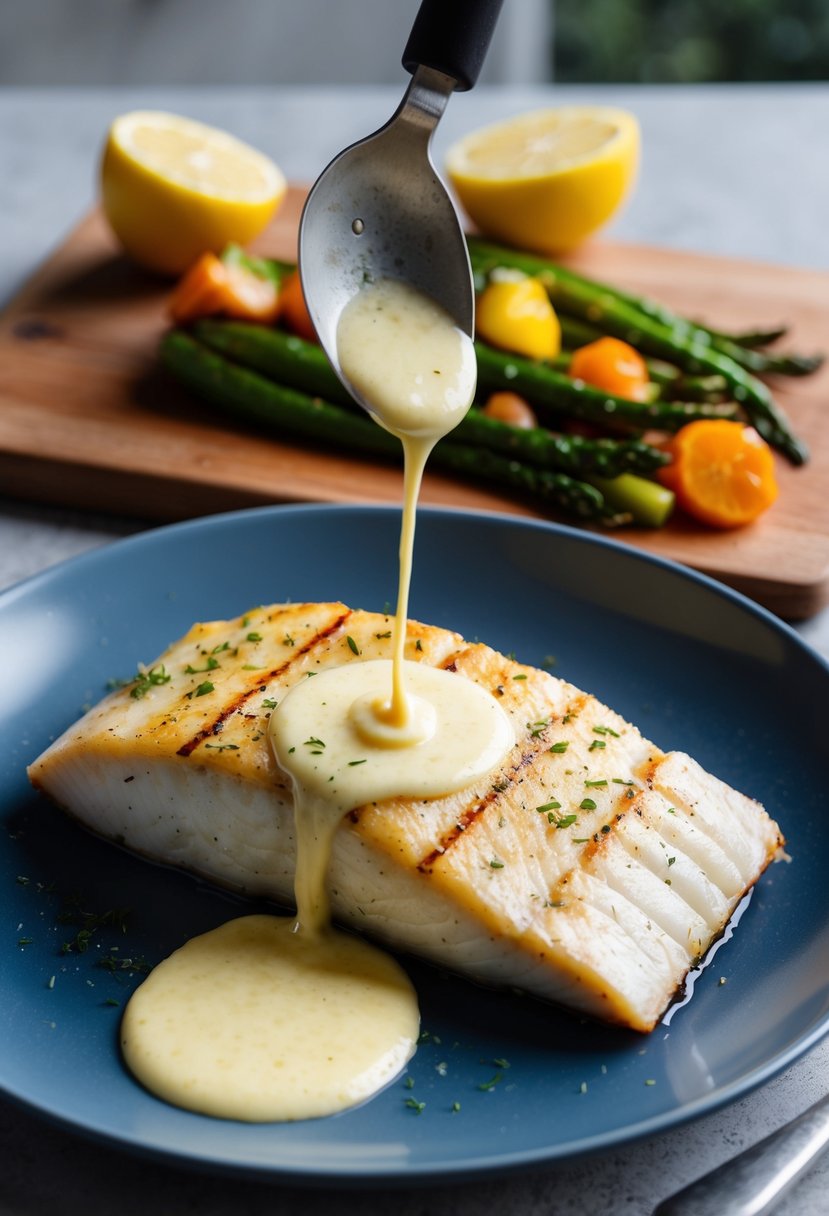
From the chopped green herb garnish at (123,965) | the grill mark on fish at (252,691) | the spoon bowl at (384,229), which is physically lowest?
the chopped green herb garnish at (123,965)

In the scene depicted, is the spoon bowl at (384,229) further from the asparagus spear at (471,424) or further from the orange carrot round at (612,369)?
the orange carrot round at (612,369)

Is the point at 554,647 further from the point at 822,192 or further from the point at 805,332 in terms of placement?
the point at 822,192

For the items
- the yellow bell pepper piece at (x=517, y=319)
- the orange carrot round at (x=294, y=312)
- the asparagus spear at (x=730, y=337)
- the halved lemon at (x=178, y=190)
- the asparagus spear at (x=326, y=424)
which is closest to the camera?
the asparagus spear at (x=326, y=424)

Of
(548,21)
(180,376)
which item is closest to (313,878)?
(180,376)

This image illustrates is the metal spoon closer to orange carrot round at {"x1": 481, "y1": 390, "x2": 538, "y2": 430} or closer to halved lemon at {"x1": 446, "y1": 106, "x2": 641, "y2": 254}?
orange carrot round at {"x1": 481, "y1": 390, "x2": 538, "y2": 430}

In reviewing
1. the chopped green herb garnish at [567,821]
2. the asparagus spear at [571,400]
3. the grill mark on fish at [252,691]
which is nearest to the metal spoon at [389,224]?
the grill mark on fish at [252,691]

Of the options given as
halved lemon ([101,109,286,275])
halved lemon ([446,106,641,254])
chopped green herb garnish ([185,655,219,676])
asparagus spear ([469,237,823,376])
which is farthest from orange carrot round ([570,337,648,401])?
chopped green herb garnish ([185,655,219,676])

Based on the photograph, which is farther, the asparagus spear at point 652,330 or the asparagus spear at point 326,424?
the asparagus spear at point 652,330

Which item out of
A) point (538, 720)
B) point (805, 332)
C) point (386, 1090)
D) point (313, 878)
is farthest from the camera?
point (805, 332)
